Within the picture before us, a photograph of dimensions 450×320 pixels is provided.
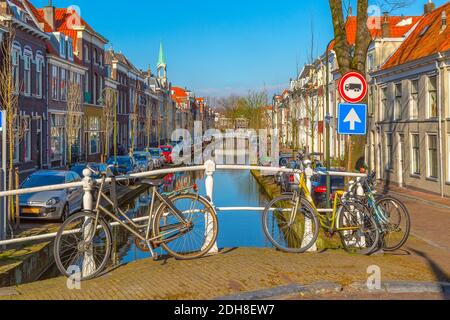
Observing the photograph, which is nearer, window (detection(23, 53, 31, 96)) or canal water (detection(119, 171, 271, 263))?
canal water (detection(119, 171, 271, 263))

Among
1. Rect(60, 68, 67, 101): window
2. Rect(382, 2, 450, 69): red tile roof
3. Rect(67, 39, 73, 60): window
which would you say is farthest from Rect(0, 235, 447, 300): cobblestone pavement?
Rect(67, 39, 73, 60): window

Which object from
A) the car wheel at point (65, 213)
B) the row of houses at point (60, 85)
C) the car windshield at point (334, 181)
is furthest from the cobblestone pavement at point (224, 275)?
the row of houses at point (60, 85)

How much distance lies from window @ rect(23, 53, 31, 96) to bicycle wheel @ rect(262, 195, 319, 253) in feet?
77.1

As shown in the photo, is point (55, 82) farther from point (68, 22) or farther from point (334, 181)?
point (334, 181)

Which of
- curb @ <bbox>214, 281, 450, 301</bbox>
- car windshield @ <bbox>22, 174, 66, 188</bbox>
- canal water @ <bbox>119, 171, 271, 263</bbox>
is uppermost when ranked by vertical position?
car windshield @ <bbox>22, 174, 66, 188</bbox>

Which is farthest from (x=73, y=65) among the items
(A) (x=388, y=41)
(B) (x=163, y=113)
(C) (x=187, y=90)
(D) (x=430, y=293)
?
(C) (x=187, y=90)

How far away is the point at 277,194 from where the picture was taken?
2095cm

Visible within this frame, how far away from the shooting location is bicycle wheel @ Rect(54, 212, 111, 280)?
563 centimetres

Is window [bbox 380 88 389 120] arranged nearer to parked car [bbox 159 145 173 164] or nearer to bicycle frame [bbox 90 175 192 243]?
parked car [bbox 159 145 173 164]

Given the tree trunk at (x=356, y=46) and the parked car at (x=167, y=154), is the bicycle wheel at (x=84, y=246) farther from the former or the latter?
the parked car at (x=167, y=154)

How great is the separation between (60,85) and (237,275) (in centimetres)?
3069

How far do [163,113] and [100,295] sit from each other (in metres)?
82.9

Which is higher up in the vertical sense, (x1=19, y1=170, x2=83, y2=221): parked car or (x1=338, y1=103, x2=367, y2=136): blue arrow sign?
(x1=338, y1=103, x2=367, y2=136): blue arrow sign

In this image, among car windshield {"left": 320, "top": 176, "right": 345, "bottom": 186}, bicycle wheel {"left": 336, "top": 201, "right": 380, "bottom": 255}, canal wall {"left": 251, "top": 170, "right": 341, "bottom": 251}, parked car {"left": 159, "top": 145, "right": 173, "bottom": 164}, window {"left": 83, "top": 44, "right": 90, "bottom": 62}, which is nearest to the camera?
bicycle wheel {"left": 336, "top": 201, "right": 380, "bottom": 255}
